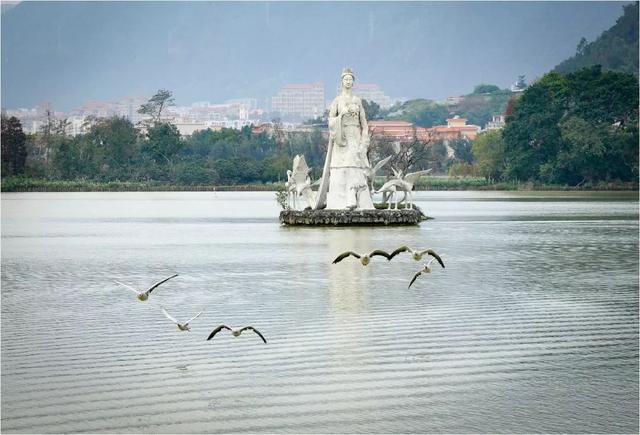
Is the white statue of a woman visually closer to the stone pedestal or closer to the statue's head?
the statue's head

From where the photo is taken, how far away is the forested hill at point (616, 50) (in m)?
145

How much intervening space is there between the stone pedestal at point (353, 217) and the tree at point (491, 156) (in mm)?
60654

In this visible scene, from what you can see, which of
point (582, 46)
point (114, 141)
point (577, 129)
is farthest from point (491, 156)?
point (582, 46)

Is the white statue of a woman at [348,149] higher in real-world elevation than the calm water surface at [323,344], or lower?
higher

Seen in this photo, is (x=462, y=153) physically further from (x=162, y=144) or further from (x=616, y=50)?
(x=162, y=144)

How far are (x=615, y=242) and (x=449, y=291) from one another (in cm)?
1255

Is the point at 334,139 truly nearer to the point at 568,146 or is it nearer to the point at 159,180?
the point at 568,146

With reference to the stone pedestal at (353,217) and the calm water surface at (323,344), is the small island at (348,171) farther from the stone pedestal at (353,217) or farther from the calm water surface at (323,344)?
the calm water surface at (323,344)

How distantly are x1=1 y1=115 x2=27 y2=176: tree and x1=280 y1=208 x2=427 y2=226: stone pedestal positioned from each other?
6004cm

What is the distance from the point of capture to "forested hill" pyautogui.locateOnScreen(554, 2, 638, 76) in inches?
5694

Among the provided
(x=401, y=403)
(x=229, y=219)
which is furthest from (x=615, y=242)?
(x=401, y=403)

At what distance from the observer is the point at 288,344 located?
13172 mm

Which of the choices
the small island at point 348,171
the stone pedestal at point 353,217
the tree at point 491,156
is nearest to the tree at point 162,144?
the tree at point 491,156

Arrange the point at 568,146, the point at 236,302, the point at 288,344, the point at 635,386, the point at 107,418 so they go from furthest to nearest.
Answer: the point at 568,146, the point at 236,302, the point at 288,344, the point at 635,386, the point at 107,418
